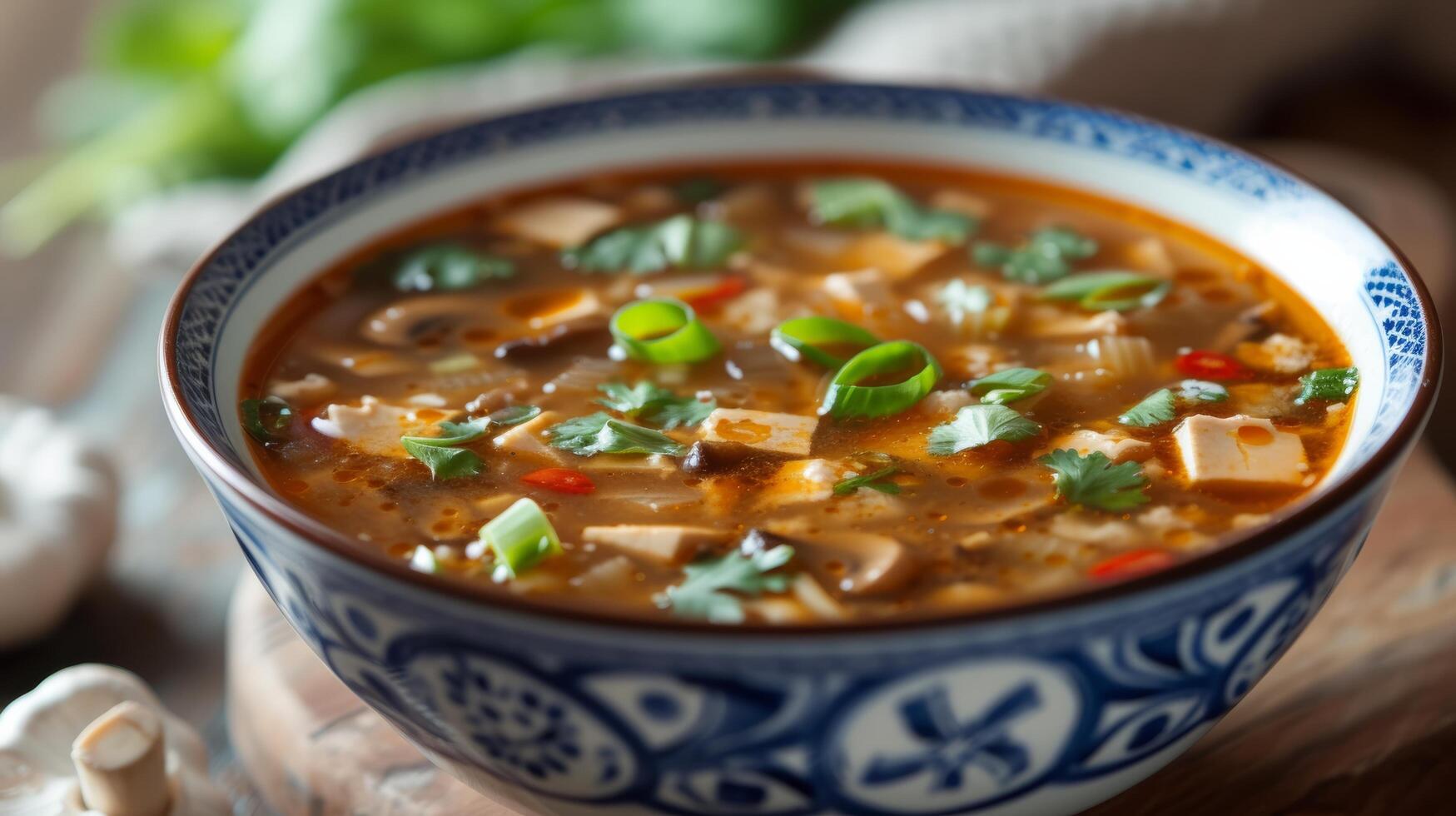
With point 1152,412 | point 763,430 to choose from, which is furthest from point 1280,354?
point 763,430

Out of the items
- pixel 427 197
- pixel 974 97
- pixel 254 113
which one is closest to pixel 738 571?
pixel 427 197

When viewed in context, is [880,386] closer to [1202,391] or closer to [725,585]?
[1202,391]

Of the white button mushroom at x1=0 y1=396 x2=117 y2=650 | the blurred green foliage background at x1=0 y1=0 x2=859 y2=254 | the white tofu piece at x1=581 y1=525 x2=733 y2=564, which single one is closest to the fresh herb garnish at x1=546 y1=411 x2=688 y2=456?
the white tofu piece at x1=581 y1=525 x2=733 y2=564

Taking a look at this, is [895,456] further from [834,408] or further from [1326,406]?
[1326,406]

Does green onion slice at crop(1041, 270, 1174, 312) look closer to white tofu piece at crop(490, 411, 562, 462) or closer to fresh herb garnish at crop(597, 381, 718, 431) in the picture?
fresh herb garnish at crop(597, 381, 718, 431)

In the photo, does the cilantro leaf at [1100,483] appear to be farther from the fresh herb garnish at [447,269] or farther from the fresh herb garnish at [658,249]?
the fresh herb garnish at [447,269]

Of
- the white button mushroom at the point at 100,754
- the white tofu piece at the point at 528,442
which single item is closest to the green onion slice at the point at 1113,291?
the white tofu piece at the point at 528,442
